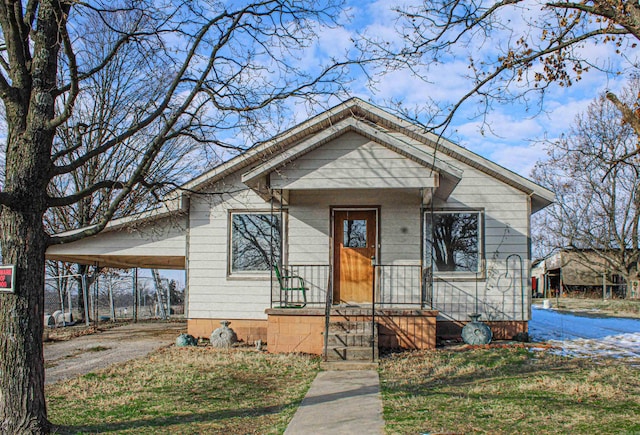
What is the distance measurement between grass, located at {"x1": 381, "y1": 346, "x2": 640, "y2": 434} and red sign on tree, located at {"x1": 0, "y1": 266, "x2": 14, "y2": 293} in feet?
13.5

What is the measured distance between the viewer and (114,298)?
21.6 meters

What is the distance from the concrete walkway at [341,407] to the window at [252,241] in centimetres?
462

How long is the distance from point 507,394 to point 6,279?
20.0 feet

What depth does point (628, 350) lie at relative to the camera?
444 inches

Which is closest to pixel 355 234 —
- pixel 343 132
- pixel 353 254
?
pixel 353 254

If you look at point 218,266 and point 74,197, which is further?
point 218,266

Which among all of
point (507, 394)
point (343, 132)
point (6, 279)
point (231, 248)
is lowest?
point (507, 394)

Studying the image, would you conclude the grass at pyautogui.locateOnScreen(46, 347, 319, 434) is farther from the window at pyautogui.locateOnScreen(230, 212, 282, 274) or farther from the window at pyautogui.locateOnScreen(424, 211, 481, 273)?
the window at pyautogui.locateOnScreen(424, 211, 481, 273)

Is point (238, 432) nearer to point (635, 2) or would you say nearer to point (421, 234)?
point (635, 2)

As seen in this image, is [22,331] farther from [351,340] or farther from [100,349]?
[100,349]

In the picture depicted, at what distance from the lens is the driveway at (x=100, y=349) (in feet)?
33.6

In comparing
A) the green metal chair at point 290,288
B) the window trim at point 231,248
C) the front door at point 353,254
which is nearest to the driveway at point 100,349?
the window trim at point 231,248

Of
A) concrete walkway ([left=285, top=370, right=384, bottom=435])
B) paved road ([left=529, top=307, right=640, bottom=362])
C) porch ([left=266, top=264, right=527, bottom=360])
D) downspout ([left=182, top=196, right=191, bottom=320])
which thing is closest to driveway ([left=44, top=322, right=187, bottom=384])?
downspout ([left=182, top=196, right=191, bottom=320])

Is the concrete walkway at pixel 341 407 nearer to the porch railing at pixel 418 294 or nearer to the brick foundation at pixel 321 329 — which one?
the brick foundation at pixel 321 329
